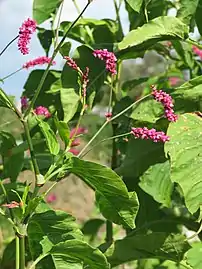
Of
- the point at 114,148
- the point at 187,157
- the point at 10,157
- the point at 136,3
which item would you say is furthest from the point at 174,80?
the point at 187,157

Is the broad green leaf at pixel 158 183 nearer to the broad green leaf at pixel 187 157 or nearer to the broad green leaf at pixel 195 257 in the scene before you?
the broad green leaf at pixel 195 257

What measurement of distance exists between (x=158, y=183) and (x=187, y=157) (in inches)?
17.1

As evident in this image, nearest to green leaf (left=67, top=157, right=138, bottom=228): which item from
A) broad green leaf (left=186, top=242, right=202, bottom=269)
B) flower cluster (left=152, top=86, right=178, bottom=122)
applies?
flower cluster (left=152, top=86, right=178, bottom=122)

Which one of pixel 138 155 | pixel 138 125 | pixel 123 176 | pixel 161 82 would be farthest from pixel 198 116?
pixel 161 82

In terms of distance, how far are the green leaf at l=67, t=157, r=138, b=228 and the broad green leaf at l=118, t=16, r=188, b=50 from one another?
1.05 ft

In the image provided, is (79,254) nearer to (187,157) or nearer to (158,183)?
(187,157)

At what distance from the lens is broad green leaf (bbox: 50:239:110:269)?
4.04 ft

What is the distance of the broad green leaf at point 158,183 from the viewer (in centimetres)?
171

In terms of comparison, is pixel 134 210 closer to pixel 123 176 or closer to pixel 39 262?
pixel 39 262

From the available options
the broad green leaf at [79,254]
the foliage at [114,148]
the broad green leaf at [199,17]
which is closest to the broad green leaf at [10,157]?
the foliage at [114,148]

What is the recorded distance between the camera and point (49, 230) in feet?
4.35

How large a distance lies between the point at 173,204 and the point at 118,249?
1.13 ft

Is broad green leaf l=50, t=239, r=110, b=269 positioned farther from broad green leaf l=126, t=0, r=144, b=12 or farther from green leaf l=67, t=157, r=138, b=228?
broad green leaf l=126, t=0, r=144, b=12

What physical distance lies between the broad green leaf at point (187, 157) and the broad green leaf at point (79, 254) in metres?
0.18
